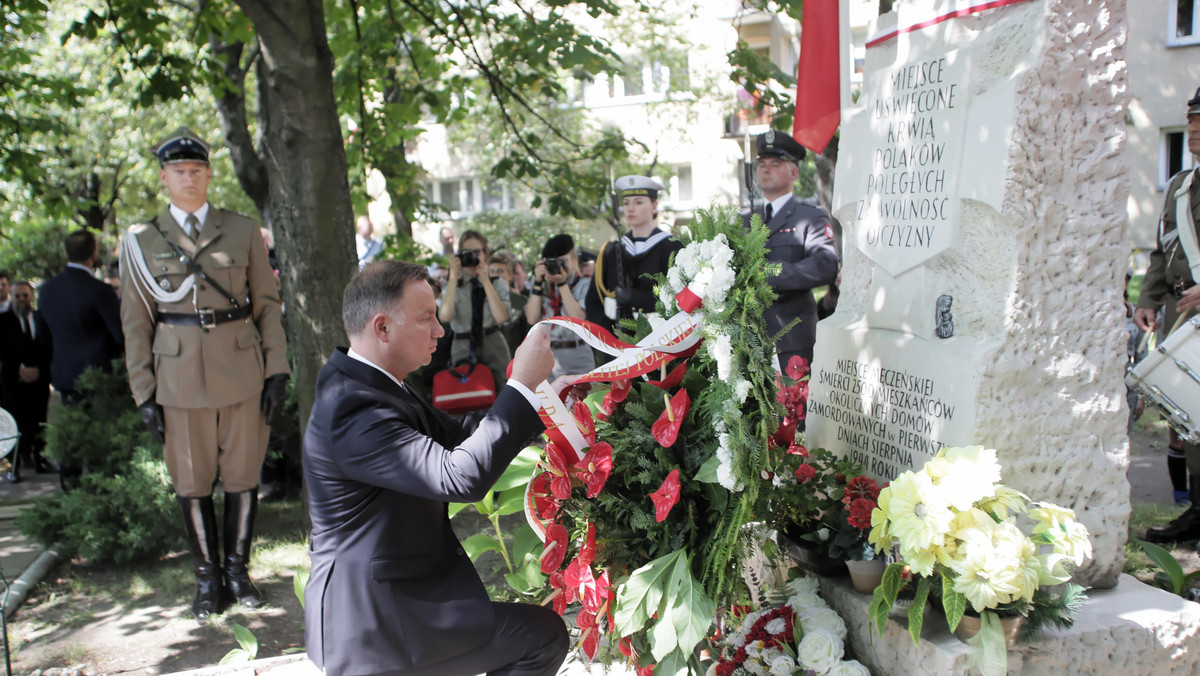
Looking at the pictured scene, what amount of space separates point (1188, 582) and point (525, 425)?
8.85 feet

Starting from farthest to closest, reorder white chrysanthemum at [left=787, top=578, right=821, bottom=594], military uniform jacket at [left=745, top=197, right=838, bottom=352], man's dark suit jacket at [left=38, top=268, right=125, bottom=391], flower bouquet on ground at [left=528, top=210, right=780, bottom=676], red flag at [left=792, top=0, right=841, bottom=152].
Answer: man's dark suit jacket at [left=38, top=268, right=125, bottom=391]
military uniform jacket at [left=745, top=197, right=838, bottom=352]
red flag at [left=792, top=0, right=841, bottom=152]
white chrysanthemum at [left=787, top=578, right=821, bottom=594]
flower bouquet on ground at [left=528, top=210, right=780, bottom=676]

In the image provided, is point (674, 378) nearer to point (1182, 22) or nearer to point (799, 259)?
point (799, 259)

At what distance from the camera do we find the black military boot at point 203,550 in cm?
436

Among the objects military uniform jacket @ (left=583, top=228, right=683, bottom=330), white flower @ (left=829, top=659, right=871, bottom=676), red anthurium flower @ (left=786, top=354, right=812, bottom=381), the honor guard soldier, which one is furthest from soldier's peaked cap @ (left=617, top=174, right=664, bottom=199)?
white flower @ (left=829, top=659, right=871, bottom=676)

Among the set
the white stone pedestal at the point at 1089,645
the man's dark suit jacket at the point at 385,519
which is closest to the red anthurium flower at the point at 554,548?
the man's dark suit jacket at the point at 385,519

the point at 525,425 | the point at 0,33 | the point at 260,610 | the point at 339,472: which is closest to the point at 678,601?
the point at 525,425

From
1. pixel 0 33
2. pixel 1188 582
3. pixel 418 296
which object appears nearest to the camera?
pixel 418 296

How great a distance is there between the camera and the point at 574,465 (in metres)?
2.68

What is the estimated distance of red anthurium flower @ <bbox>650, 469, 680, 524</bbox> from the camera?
8.28ft

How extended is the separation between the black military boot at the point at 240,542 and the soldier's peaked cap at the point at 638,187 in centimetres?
262

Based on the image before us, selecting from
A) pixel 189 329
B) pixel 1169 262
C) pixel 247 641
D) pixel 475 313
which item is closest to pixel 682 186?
pixel 475 313

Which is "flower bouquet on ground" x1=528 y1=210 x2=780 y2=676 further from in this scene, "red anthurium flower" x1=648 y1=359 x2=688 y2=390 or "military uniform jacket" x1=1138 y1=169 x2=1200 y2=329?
"military uniform jacket" x1=1138 y1=169 x2=1200 y2=329

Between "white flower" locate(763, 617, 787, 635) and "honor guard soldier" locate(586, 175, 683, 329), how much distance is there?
242 cm

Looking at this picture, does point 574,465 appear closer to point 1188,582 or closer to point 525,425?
point 525,425
